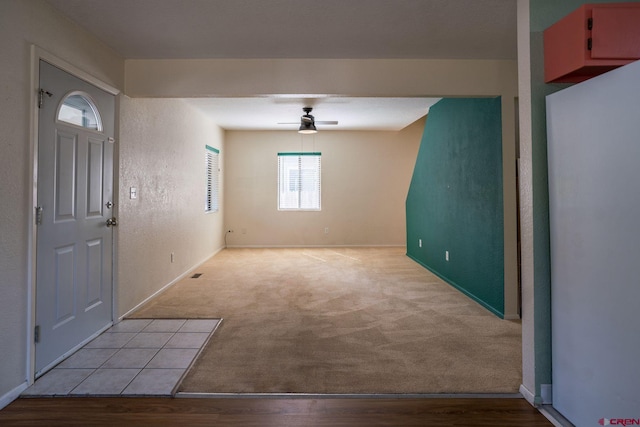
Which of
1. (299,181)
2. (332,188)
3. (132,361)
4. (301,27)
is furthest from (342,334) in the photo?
(299,181)

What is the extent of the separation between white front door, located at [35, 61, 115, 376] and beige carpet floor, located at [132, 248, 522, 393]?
2.55 ft

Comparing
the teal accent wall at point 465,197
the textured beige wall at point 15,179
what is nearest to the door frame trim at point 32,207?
the textured beige wall at point 15,179

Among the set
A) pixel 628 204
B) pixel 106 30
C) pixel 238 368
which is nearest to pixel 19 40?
pixel 106 30

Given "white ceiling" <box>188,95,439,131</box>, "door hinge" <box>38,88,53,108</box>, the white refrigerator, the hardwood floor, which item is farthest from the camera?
"white ceiling" <box>188,95,439,131</box>

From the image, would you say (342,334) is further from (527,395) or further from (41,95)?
(41,95)

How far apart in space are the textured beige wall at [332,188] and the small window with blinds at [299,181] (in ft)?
0.46

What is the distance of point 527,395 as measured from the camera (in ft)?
6.63

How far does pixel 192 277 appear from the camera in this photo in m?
5.11

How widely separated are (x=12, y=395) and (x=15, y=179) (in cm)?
122

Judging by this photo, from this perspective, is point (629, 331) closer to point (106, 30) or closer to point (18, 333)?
point (18, 333)

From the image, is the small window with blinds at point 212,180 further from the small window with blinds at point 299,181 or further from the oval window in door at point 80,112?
the oval window in door at point 80,112

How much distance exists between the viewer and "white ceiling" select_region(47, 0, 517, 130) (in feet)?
7.93

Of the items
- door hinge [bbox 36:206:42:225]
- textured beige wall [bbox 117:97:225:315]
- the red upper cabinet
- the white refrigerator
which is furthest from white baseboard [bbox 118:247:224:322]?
the red upper cabinet

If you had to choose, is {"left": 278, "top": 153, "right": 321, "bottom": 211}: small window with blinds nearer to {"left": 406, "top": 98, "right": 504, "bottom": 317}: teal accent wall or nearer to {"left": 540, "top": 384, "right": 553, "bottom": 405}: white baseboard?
{"left": 406, "top": 98, "right": 504, "bottom": 317}: teal accent wall
